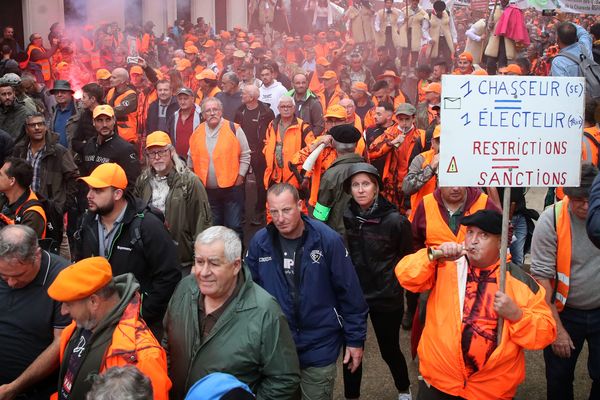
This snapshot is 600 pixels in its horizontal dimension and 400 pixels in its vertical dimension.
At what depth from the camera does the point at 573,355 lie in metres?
4.71

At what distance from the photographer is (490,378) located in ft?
12.5

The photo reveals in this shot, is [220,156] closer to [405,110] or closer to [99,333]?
[405,110]

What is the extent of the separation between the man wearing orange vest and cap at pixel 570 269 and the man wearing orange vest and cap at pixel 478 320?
66cm

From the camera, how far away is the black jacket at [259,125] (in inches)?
399

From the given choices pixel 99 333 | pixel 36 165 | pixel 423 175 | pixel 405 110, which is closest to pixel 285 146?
pixel 405 110

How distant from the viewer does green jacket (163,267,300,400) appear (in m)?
3.48

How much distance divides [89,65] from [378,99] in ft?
30.9

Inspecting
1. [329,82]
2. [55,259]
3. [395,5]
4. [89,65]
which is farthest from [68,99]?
[395,5]

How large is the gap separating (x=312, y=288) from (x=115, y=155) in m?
3.88

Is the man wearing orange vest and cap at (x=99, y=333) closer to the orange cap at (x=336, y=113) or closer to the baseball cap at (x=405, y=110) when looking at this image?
the orange cap at (x=336, y=113)

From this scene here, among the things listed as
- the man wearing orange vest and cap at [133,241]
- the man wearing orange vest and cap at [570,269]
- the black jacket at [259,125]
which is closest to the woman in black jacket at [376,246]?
the man wearing orange vest and cap at [570,269]

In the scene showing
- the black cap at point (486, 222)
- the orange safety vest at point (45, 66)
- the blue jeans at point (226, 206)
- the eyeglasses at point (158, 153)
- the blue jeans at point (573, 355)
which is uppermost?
the orange safety vest at point (45, 66)

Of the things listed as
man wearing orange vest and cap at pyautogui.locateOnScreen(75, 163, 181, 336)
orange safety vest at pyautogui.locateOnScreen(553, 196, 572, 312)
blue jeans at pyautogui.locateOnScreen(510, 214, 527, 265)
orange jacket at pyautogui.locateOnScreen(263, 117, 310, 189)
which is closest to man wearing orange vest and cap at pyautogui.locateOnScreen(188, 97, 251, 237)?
orange jacket at pyautogui.locateOnScreen(263, 117, 310, 189)

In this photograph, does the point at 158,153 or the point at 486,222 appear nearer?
the point at 486,222
